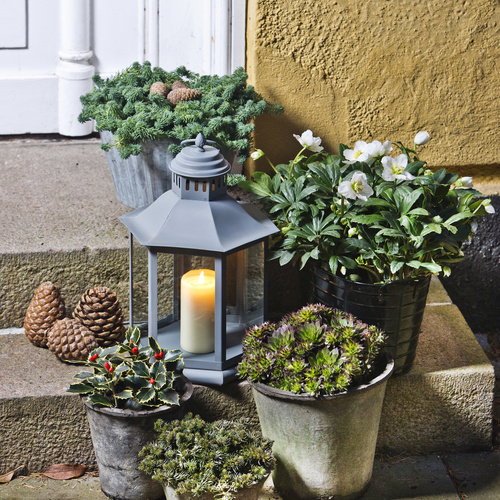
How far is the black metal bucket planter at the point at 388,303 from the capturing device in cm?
272

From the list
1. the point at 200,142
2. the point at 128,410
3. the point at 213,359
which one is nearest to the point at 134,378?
the point at 128,410

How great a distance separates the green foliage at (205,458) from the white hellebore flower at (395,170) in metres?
0.91

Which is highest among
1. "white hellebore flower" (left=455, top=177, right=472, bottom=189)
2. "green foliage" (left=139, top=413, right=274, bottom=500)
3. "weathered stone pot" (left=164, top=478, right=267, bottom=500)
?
"white hellebore flower" (left=455, top=177, right=472, bottom=189)

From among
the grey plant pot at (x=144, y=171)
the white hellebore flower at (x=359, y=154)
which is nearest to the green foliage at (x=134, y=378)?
the grey plant pot at (x=144, y=171)

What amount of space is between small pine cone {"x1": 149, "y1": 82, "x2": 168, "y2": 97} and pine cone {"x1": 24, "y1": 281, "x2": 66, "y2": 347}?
77cm

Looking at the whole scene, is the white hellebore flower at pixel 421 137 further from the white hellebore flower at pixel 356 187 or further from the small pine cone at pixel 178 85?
the small pine cone at pixel 178 85

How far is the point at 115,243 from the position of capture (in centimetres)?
302

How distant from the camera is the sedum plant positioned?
247 centimetres

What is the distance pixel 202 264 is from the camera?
2.68m

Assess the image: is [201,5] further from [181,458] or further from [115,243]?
[181,458]

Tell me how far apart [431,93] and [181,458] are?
1.72 m

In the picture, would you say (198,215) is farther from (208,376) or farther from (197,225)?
(208,376)

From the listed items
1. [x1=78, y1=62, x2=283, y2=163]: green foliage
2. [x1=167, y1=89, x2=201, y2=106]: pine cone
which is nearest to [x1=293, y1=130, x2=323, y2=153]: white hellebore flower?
[x1=78, y1=62, x2=283, y2=163]: green foliage

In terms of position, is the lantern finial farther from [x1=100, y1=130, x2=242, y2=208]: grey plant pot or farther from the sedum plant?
the sedum plant
